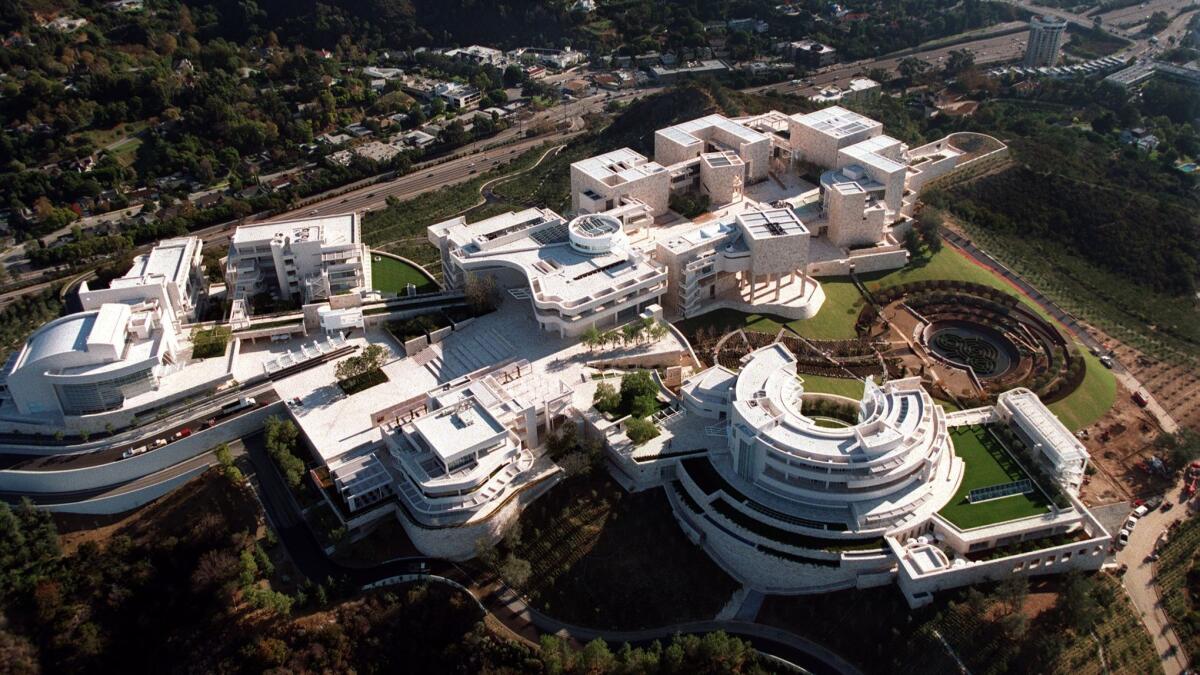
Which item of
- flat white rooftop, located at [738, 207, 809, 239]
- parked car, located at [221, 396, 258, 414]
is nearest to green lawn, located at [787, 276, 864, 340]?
flat white rooftop, located at [738, 207, 809, 239]

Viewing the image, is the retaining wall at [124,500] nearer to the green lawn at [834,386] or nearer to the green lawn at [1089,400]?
the green lawn at [834,386]

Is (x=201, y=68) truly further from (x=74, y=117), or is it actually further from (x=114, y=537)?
(x=114, y=537)

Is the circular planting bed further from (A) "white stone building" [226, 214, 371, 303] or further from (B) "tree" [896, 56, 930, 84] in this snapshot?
(B) "tree" [896, 56, 930, 84]

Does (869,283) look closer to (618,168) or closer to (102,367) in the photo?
(618,168)

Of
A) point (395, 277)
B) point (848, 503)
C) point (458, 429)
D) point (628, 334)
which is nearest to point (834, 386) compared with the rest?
point (848, 503)

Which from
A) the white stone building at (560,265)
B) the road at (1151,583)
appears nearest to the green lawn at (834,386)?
the white stone building at (560,265)

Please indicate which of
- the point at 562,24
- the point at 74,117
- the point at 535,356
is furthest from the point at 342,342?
the point at 562,24
